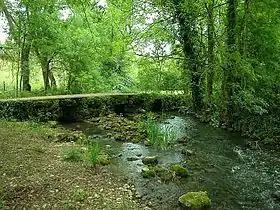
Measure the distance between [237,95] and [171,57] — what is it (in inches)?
181

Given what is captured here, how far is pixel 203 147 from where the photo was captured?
31.2ft

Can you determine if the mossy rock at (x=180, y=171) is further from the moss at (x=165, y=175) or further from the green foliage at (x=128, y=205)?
the green foliage at (x=128, y=205)

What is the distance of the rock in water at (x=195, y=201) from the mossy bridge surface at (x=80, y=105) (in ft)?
28.6

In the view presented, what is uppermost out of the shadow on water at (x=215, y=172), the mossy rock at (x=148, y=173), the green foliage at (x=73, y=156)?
the green foliage at (x=73, y=156)

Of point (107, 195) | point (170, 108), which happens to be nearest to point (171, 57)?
point (170, 108)

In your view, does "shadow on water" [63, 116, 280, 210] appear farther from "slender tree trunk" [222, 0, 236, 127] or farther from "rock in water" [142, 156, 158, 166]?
"slender tree trunk" [222, 0, 236, 127]

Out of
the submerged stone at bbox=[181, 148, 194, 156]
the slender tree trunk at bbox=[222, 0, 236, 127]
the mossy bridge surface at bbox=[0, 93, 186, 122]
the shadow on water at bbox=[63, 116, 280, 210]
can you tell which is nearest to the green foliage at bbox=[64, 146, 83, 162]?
the shadow on water at bbox=[63, 116, 280, 210]

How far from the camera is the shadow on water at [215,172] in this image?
5.83m

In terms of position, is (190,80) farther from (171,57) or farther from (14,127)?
(14,127)

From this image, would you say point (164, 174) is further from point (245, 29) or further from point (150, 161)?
point (245, 29)

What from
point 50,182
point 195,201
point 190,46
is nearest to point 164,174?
point 195,201

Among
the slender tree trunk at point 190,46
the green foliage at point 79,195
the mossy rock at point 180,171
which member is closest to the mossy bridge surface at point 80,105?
the slender tree trunk at point 190,46

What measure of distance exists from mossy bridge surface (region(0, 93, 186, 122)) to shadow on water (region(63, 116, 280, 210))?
397cm

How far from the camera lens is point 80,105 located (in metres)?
14.6
